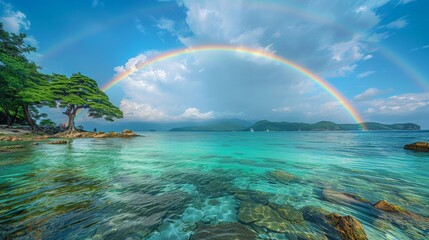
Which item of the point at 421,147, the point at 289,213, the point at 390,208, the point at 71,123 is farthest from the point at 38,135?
the point at 421,147

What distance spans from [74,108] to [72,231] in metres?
46.2

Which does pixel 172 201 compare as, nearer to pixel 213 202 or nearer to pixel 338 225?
pixel 213 202

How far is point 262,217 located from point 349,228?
2.03 meters

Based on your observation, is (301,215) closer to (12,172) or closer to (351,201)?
(351,201)

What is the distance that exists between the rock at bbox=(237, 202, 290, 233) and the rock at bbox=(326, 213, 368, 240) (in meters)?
1.18

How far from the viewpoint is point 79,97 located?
37438 mm

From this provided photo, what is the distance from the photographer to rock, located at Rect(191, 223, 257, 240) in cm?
379

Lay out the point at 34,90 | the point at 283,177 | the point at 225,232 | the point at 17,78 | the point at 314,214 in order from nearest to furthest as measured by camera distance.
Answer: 1. the point at 225,232
2. the point at 314,214
3. the point at 283,177
4. the point at 17,78
5. the point at 34,90

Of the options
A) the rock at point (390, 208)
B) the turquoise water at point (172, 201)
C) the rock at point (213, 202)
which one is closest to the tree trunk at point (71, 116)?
the turquoise water at point (172, 201)

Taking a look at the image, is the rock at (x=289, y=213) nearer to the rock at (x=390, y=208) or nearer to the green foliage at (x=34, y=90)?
the rock at (x=390, y=208)

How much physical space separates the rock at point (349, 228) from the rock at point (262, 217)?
3.86ft

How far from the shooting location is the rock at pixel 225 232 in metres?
3.79

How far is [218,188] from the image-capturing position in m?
7.24

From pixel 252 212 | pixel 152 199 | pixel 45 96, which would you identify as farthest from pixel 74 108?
pixel 252 212
